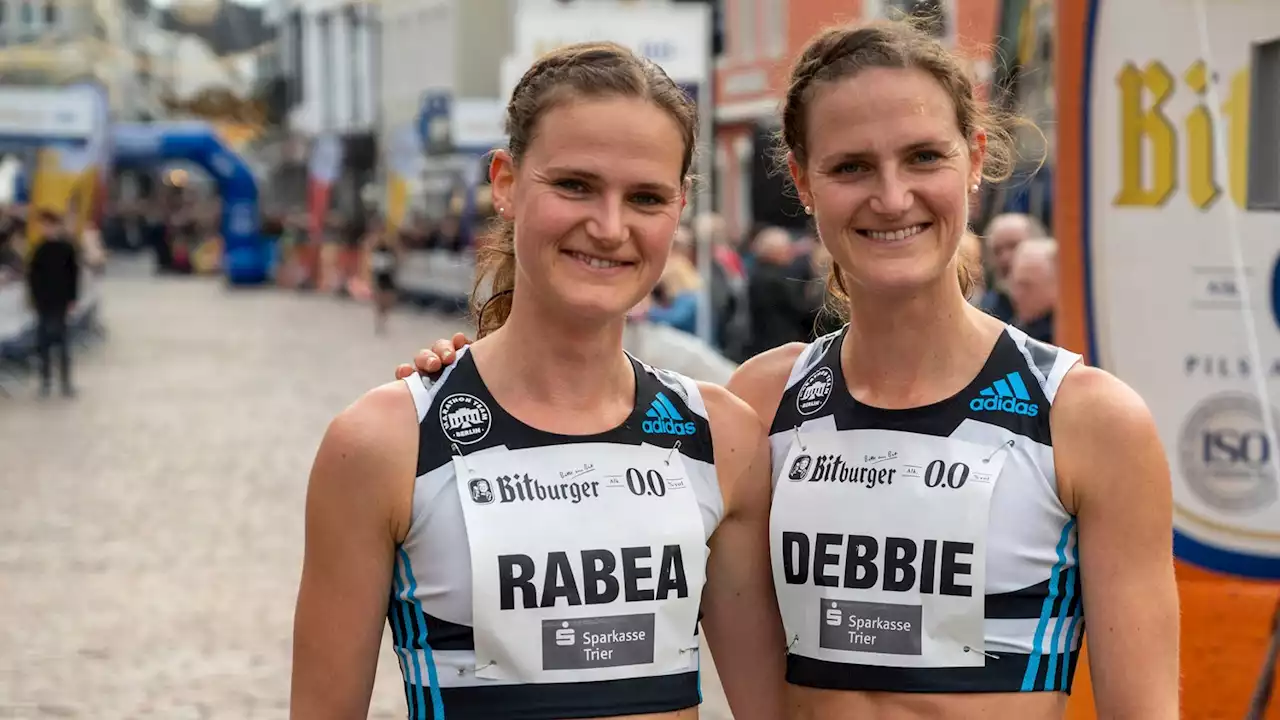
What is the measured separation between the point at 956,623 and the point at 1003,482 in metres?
0.21

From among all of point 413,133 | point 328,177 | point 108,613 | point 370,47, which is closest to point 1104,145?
point 108,613

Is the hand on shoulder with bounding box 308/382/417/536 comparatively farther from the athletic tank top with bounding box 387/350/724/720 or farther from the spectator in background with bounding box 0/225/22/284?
the spectator in background with bounding box 0/225/22/284

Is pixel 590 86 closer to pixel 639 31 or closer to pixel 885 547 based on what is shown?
pixel 885 547

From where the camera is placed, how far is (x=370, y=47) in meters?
54.3

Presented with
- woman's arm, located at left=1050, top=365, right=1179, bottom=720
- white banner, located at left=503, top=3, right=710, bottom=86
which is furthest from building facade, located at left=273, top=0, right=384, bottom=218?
woman's arm, located at left=1050, top=365, right=1179, bottom=720

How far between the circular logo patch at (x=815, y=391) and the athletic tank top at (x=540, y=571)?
0.29 meters

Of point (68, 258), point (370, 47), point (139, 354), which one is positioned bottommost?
point (139, 354)

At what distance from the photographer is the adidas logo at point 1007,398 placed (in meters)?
2.60

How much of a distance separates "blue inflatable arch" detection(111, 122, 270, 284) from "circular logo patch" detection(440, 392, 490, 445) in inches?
1590

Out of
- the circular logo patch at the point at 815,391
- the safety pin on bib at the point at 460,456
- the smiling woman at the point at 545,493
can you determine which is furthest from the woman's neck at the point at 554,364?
the circular logo patch at the point at 815,391

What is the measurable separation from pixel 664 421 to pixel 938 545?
0.44m

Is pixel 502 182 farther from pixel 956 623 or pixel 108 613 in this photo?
pixel 108 613

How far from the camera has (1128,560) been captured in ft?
8.15

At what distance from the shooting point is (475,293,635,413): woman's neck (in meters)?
2.58
